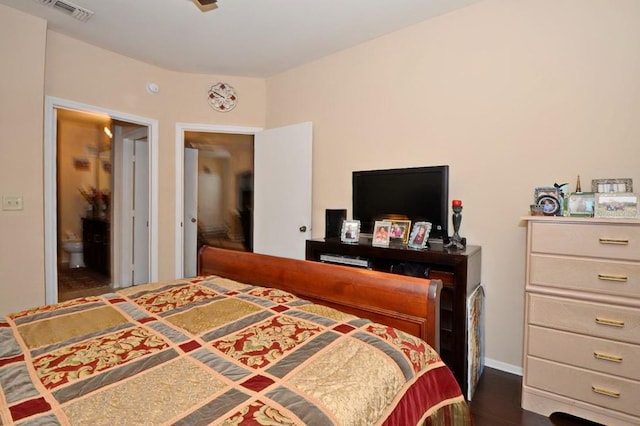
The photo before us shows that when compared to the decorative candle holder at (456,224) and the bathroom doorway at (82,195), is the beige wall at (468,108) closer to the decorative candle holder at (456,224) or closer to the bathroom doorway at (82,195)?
the decorative candle holder at (456,224)

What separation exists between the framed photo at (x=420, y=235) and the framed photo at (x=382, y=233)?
0.58 feet

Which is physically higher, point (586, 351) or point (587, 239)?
point (587, 239)

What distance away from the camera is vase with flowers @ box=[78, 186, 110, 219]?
16.6ft

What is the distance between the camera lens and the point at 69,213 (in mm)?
5406

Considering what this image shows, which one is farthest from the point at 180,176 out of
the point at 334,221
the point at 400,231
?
the point at 400,231

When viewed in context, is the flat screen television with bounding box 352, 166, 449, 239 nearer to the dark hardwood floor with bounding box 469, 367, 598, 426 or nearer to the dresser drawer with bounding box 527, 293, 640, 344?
the dresser drawer with bounding box 527, 293, 640, 344

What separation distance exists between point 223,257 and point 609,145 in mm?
2458

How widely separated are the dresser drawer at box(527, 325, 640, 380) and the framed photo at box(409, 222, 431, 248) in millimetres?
777

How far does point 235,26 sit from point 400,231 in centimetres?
213

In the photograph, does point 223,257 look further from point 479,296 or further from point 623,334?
point 623,334

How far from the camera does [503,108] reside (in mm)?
2256

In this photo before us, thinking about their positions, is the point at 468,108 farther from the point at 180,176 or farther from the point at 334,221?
the point at 180,176

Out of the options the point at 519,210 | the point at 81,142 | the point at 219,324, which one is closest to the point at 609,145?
the point at 519,210

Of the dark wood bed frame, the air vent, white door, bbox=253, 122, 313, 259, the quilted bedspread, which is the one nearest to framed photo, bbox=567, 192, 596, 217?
the dark wood bed frame
